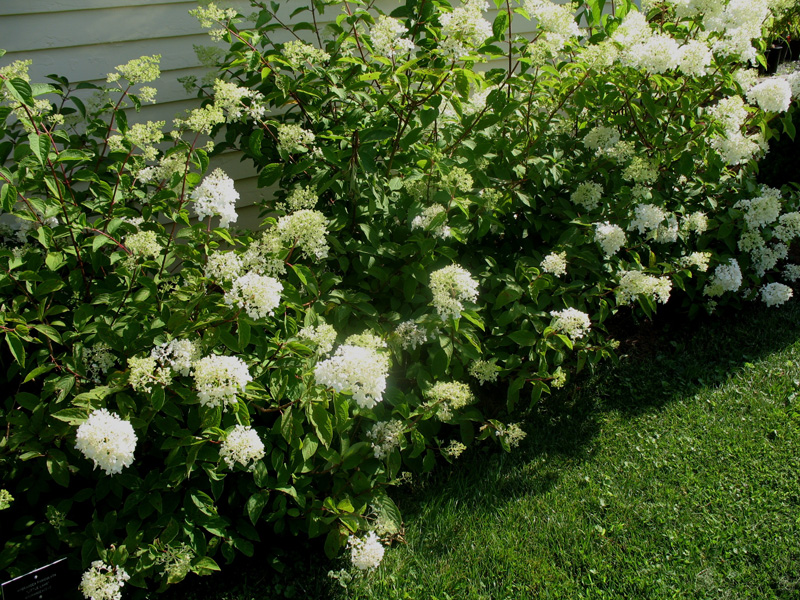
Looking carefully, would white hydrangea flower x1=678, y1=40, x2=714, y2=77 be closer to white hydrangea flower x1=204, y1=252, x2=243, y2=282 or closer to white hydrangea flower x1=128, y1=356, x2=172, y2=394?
white hydrangea flower x1=204, y1=252, x2=243, y2=282

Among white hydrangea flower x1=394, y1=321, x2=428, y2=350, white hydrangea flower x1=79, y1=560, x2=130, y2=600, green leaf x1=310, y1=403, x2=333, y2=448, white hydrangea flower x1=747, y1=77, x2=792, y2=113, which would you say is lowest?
white hydrangea flower x1=79, y1=560, x2=130, y2=600

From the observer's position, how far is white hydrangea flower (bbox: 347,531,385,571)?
2232 millimetres

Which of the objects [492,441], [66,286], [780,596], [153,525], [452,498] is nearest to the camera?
[153,525]

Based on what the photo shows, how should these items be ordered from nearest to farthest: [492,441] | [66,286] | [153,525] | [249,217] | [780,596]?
[153,525] < [780,596] < [66,286] < [492,441] < [249,217]

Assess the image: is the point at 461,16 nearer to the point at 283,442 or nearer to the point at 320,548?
the point at 283,442

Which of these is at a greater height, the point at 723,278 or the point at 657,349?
the point at 723,278

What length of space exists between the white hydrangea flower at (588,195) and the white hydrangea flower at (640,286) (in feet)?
1.30

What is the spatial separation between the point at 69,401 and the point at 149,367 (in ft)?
1.64

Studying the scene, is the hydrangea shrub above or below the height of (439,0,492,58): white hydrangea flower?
below

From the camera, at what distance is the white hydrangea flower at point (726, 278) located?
350 centimetres

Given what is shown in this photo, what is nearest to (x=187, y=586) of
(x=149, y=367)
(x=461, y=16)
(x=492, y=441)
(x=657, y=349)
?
(x=149, y=367)

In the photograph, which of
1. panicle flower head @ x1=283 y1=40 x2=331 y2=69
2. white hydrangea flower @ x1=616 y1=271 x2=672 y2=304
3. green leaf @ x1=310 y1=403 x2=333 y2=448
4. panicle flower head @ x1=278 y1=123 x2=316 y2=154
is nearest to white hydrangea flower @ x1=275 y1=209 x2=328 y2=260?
panicle flower head @ x1=278 y1=123 x2=316 y2=154

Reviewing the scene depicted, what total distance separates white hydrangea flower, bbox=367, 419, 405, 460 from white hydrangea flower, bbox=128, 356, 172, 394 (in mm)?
887

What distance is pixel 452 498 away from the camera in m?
2.73
